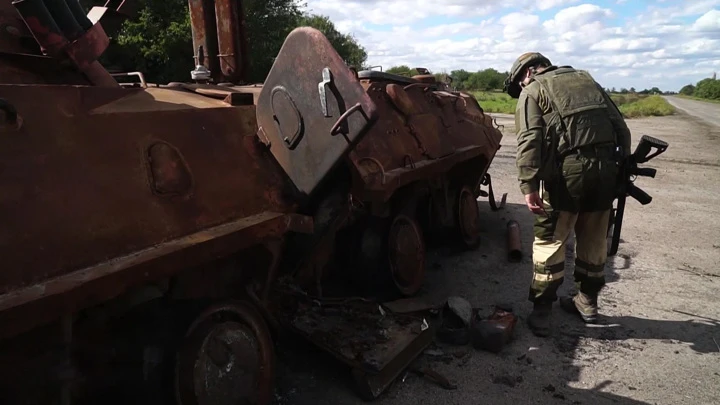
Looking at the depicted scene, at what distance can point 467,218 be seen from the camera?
6383 mm

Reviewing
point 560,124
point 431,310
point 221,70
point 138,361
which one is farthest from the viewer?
point 221,70

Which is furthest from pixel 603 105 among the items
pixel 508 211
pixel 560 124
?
pixel 508 211

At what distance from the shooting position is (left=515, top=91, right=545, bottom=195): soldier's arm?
4094 mm

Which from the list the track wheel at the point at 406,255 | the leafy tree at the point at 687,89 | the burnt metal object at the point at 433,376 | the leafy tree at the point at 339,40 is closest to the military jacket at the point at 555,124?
the track wheel at the point at 406,255

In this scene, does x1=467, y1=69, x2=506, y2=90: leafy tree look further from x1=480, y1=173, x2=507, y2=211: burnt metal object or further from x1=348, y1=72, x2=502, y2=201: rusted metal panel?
x1=348, y1=72, x2=502, y2=201: rusted metal panel

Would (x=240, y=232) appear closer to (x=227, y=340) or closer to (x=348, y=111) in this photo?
(x=227, y=340)

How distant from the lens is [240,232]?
2.77 m

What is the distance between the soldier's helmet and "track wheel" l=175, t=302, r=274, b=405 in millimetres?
2799

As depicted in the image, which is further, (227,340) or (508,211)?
(508,211)

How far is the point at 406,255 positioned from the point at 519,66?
171cm

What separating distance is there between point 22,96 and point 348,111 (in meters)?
1.33

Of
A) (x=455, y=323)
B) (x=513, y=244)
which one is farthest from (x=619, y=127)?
(x=513, y=244)

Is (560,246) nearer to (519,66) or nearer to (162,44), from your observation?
(519,66)

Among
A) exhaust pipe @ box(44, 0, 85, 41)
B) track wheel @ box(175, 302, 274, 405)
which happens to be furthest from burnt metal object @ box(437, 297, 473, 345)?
exhaust pipe @ box(44, 0, 85, 41)
